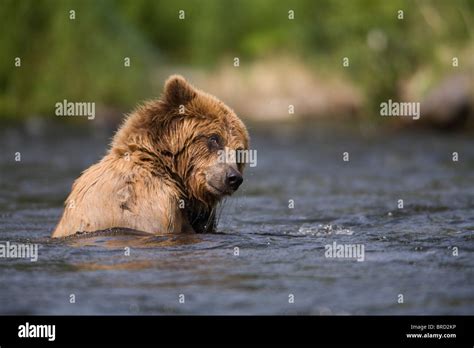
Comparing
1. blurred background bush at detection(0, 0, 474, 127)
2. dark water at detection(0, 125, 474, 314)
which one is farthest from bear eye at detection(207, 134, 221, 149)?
blurred background bush at detection(0, 0, 474, 127)

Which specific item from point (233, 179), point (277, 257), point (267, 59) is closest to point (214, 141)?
point (233, 179)

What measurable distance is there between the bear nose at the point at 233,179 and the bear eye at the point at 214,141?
0.35 meters

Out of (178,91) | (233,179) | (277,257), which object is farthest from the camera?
(178,91)

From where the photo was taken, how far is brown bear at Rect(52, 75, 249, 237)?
9.21 m

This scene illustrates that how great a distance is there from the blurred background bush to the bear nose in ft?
52.5

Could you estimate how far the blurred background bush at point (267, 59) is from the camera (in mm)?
25891

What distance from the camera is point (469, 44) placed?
26.3m

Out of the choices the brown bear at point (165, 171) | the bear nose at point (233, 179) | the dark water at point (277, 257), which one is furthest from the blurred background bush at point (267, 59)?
the bear nose at point (233, 179)

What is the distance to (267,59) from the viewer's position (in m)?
34.1

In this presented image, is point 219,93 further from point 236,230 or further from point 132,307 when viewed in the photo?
point 132,307

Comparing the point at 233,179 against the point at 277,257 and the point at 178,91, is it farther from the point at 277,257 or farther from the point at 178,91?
the point at 178,91

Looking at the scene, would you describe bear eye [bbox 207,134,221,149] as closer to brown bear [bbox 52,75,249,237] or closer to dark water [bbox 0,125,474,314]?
brown bear [bbox 52,75,249,237]

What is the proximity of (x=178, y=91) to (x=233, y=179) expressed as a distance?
3.49ft

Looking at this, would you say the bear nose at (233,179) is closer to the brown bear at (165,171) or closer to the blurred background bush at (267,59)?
the brown bear at (165,171)
